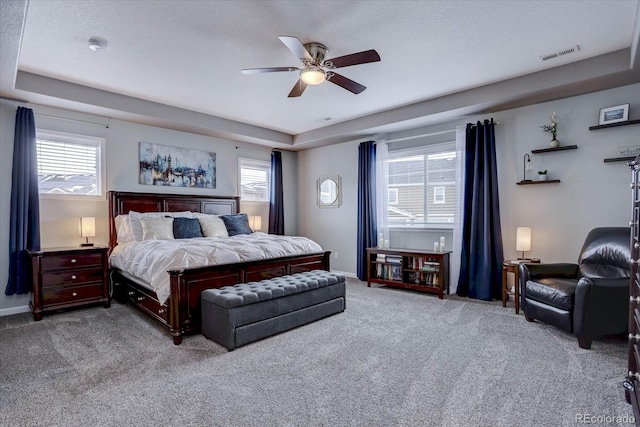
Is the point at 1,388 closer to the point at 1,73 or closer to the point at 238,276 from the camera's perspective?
the point at 238,276

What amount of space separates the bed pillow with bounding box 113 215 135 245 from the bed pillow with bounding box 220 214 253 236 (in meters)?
1.41

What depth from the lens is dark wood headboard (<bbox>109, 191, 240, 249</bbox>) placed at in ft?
15.8

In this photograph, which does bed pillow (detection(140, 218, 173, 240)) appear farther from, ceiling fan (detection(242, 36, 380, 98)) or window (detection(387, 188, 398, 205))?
window (detection(387, 188, 398, 205))

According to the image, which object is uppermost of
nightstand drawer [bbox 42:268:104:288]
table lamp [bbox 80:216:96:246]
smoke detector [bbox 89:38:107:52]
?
smoke detector [bbox 89:38:107:52]

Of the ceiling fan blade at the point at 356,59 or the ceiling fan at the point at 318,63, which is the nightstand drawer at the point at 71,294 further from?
the ceiling fan blade at the point at 356,59

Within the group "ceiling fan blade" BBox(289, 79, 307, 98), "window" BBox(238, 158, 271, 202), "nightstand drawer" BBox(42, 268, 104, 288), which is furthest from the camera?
"window" BBox(238, 158, 271, 202)

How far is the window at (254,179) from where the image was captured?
659 cm

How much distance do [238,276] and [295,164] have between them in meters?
4.30

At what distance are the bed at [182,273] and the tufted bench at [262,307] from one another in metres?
0.14

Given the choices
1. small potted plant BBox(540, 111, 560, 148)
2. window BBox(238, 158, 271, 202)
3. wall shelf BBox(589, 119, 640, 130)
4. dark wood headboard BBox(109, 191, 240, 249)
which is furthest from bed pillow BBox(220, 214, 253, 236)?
wall shelf BBox(589, 119, 640, 130)

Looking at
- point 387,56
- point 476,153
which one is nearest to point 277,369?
point 387,56

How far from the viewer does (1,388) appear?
2.29 meters

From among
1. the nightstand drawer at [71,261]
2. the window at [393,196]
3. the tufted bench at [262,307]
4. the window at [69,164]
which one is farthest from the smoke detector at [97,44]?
the window at [393,196]

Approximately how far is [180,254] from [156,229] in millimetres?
1515
